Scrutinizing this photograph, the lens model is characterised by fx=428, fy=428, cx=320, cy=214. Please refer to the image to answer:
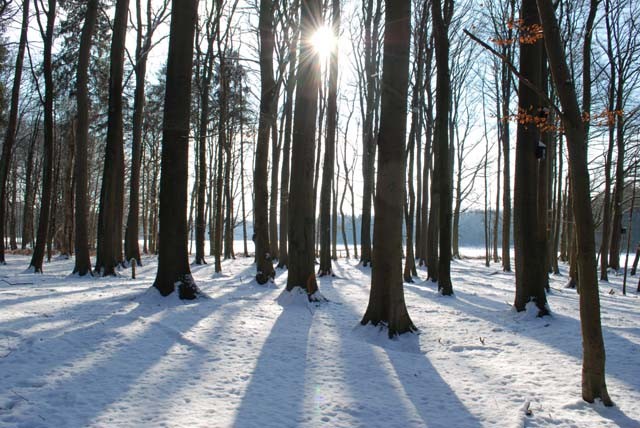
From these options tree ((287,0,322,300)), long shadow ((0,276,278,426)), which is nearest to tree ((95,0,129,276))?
tree ((287,0,322,300))

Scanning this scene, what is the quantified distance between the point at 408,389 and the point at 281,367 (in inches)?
47.5

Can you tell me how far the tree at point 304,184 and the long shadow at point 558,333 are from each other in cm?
297

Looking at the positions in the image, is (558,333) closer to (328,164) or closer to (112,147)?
(328,164)

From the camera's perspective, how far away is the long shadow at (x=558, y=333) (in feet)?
15.1

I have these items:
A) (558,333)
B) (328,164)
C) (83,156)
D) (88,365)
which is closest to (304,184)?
(558,333)

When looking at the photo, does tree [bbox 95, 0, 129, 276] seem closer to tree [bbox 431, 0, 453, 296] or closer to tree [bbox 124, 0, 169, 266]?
tree [bbox 124, 0, 169, 266]

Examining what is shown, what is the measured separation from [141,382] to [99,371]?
42 centimetres

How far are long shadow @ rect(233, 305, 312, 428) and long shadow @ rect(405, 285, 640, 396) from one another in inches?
122

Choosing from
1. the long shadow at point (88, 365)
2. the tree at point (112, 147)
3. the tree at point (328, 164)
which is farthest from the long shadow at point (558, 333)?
the tree at point (112, 147)

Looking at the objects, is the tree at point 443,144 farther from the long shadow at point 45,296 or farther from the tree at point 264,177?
the long shadow at point 45,296

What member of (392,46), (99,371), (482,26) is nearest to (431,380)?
(99,371)

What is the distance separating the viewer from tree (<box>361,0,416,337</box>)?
18.5 feet

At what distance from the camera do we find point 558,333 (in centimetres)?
593

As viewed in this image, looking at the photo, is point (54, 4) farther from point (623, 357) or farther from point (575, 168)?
point (623, 357)
